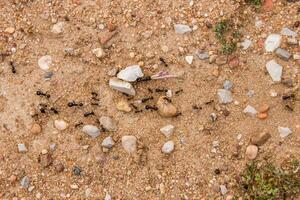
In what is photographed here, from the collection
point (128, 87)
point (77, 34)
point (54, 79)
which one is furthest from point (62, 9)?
point (128, 87)

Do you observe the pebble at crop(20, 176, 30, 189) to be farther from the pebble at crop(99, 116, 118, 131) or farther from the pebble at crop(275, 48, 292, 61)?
the pebble at crop(275, 48, 292, 61)

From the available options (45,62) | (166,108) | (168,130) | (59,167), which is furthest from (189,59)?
(59,167)

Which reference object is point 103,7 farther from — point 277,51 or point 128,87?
point 277,51

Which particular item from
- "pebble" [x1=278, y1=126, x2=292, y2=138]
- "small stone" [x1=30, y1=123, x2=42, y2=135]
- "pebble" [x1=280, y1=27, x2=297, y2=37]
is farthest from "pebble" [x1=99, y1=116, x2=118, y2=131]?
"pebble" [x1=280, y1=27, x2=297, y2=37]

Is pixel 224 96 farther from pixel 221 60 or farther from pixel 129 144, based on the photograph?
pixel 129 144

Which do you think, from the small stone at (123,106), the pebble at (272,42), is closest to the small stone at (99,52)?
the small stone at (123,106)

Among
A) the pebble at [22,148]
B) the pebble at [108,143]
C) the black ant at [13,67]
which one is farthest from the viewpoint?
the black ant at [13,67]

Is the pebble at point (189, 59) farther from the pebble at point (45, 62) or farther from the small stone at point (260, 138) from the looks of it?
the pebble at point (45, 62)
